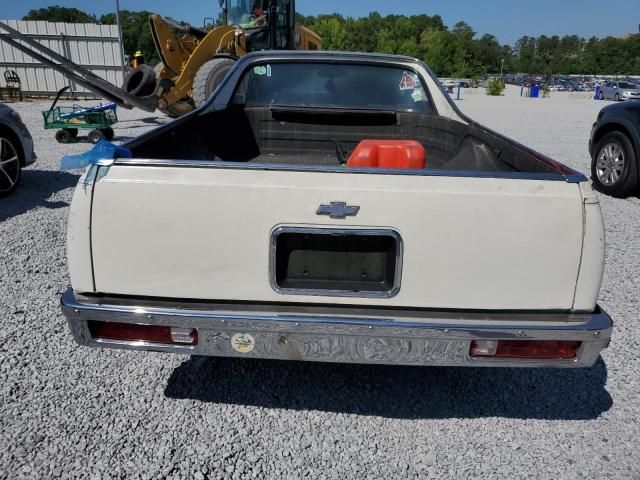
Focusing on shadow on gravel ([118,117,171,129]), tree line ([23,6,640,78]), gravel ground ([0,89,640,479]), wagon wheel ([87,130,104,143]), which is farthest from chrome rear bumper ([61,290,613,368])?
tree line ([23,6,640,78])

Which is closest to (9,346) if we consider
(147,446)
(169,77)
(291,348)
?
(147,446)

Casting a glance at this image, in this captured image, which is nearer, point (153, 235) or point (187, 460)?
point (153, 235)

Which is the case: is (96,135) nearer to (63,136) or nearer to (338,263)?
(63,136)

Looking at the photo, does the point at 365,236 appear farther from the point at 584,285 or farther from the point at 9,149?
the point at 9,149

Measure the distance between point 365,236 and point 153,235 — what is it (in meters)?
0.87

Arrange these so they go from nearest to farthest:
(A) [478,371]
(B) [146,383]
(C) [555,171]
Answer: (C) [555,171] → (B) [146,383] → (A) [478,371]

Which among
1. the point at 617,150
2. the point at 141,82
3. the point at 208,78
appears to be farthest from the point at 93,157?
the point at 141,82

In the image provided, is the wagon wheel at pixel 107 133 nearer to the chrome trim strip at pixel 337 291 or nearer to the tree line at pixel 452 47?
the chrome trim strip at pixel 337 291

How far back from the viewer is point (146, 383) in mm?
2734

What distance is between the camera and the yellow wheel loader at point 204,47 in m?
10.4

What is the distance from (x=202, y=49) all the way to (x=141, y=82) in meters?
1.71

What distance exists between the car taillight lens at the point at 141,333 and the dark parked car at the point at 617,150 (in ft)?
21.8

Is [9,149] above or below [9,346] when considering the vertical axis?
above

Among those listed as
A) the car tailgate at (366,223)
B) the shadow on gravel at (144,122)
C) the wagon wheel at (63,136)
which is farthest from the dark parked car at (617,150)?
the shadow on gravel at (144,122)
